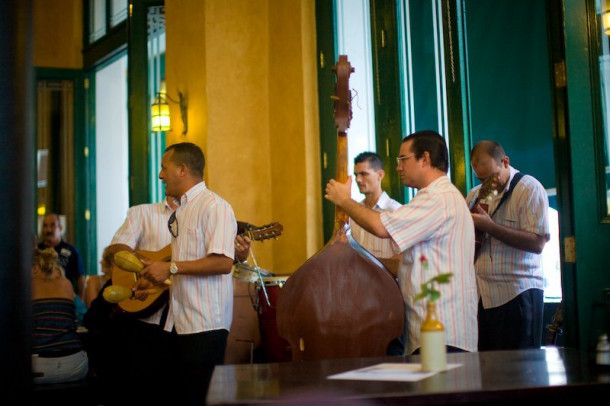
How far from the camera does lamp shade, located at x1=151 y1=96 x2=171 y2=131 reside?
23.8 feet

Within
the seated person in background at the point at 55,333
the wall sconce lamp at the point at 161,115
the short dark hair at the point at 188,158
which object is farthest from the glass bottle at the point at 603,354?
the wall sconce lamp at the point at 161,115

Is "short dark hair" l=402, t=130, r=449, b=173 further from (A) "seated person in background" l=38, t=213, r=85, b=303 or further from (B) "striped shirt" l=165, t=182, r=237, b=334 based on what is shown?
(A) "seated person in background" l=38, t=213, r=85, b=303

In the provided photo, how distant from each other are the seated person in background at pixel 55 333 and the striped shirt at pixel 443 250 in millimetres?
2922

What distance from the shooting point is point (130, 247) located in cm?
478

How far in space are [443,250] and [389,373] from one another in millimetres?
945

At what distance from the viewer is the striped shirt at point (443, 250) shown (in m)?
3.18

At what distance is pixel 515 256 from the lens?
4.11m

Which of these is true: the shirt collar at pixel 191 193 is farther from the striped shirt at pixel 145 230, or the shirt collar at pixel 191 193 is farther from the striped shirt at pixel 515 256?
the striped shirt at pixel 515 256

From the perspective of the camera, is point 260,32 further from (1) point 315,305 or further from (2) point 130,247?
(1) point 315,305

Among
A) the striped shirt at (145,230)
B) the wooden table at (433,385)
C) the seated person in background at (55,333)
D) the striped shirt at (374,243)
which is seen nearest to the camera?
the wooden table at (433,385)

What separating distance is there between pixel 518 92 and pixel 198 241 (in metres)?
2.55

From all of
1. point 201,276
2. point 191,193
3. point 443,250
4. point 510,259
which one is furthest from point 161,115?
point 443,250

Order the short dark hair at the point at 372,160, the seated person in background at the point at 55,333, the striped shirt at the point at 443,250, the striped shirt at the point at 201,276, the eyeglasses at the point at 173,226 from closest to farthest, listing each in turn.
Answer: the striped shirt at the point at 443,250, the striped shirt at the point at 201,276, the eyeglasses at the point at 173,226, the short dark hair at the point at 372,160, the seated person in background at the point at 55,333

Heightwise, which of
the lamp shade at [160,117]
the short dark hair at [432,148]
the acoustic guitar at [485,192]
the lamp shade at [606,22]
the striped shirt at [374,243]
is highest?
the lamp shade at [160,117]
